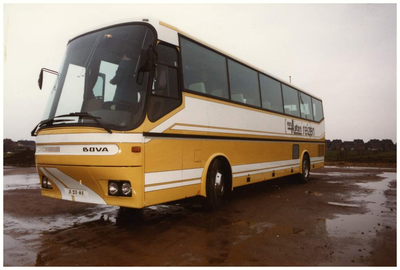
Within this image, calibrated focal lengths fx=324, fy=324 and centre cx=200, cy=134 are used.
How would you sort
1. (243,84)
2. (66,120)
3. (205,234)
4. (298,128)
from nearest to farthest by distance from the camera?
(66,120) < (205,234) < (243,84) < (298,128)

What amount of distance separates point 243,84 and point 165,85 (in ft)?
10.8

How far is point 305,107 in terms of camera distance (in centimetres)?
1308

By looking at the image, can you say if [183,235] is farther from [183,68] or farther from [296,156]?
[296,156]

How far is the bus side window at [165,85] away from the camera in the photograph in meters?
5.30

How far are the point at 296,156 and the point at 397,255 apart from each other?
784cm

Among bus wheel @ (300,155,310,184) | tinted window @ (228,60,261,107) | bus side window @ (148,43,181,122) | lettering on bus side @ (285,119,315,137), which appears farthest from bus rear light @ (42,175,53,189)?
bus wheel @ (300,155,310,184)

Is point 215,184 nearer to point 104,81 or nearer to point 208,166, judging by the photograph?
point 208,166

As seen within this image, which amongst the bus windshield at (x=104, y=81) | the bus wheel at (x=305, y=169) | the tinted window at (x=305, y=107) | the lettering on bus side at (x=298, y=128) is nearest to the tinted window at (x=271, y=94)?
the lettering on bus side at (x=298, y=128)

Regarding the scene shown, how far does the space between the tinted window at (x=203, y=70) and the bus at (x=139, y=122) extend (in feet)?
0.07

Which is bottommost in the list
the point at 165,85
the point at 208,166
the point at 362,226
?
the point at 362,226

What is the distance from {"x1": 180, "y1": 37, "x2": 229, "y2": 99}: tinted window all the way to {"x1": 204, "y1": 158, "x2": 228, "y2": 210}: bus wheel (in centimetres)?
157

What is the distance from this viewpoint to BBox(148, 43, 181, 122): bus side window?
17.4 ft

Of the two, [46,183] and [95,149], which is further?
[46,183]

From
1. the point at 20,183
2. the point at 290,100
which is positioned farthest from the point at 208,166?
the point at 20,183
